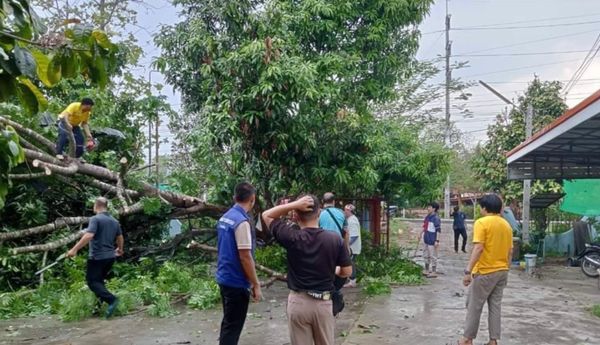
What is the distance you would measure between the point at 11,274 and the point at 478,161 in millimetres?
16077

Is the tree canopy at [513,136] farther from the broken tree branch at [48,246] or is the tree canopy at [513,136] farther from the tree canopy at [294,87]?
the broken tree branch at [48,246]

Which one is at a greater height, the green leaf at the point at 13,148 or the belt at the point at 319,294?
the green leaf at the point at 13,148

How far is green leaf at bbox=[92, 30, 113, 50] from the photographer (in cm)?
241

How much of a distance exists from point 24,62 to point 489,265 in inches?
196

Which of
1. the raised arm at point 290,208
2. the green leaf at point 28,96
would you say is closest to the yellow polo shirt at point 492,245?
the raised arm at point 290,208

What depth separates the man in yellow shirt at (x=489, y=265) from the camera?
5.80 meters

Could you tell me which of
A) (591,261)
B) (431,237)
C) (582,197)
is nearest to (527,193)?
(582,197)

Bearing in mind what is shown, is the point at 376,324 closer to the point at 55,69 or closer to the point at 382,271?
the point at 382,271

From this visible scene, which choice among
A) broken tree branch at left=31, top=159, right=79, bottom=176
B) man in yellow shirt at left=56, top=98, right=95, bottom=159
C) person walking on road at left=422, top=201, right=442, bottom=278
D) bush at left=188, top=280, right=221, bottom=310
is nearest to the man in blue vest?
bush at left=188, top=280, right=221, bottom=310

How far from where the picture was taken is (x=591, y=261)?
40.8 ft

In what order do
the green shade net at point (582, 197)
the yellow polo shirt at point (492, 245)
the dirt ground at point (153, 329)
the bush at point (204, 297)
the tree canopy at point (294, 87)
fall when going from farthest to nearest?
the green shade net at point (582, 197), the tree canopy at point (294, 87), the bush at point (204, 297), the dirt ground at point (153, 329), the yellow polo shirt at point (492, 245)

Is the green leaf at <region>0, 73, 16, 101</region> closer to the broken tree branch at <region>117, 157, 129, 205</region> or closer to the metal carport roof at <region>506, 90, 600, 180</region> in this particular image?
the metal carport roof at <region>506, 90, 600, 180</region>

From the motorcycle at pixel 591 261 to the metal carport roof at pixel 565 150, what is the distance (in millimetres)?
1983

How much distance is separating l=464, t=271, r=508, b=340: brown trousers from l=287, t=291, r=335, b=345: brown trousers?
2.37m
